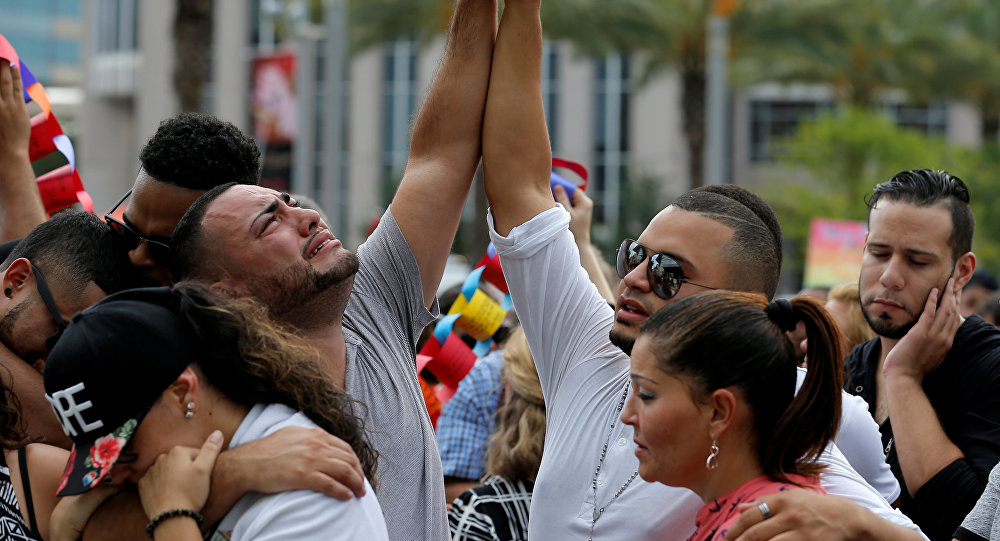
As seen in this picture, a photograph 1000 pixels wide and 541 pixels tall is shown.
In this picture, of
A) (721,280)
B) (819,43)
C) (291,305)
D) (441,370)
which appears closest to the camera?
(291,305)

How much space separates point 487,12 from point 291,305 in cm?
111

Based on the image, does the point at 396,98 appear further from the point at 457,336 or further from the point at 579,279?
the point at 579,279

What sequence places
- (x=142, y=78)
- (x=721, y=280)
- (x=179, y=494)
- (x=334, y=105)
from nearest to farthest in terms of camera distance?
(x=179, y=494) → (x=721, y=280) → (x=334, y=105) → (x=142, y=78)

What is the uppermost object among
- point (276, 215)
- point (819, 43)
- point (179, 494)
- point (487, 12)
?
point (819, 43)

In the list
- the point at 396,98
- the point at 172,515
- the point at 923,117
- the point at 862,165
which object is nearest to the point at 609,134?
the point at 396,98

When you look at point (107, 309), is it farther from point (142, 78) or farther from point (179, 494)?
point (142, 78)

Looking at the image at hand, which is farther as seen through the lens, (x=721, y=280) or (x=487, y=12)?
(x=487, y=12)

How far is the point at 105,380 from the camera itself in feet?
7.01

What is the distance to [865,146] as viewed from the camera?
28906mm

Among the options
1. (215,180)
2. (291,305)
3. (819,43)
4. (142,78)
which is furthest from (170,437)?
(142,78)

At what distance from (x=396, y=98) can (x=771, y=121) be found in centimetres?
1378

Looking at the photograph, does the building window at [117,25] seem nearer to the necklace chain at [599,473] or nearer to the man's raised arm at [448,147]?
the man's raised arm at [448,147]

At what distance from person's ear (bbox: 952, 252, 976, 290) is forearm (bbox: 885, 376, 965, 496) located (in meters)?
0.45

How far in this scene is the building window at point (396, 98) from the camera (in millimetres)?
41094
